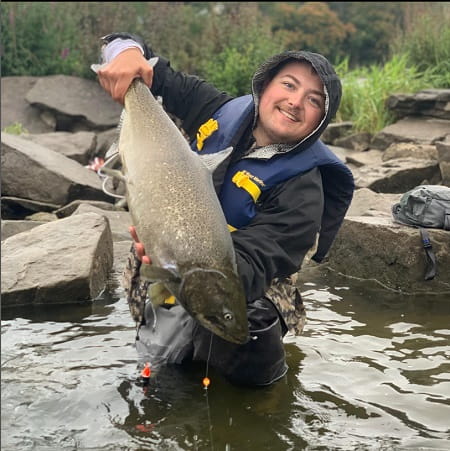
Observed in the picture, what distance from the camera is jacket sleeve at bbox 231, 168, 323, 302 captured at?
12.4 feet

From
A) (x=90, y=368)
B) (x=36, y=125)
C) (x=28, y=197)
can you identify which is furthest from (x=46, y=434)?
(x=36, y=125)

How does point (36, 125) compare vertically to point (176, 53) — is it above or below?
below

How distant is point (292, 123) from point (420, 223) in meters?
2.55

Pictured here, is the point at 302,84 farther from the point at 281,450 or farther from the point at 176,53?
the point at 176,53

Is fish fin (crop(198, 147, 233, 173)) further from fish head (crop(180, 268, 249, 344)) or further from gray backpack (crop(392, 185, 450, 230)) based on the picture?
gray backpack (crop(392, 185, 450, 230))

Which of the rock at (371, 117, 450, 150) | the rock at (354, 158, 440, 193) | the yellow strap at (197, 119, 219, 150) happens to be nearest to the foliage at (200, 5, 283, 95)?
the rock at (371, 117, 450, 150)

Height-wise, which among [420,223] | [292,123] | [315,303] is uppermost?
[292,123]

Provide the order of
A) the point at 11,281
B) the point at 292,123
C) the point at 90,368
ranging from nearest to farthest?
the point at 292,123 → the point at 90,368 → the point at 11,281

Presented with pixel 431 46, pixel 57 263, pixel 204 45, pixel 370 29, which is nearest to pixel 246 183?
pixel 57 263

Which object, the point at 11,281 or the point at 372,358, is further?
the point at 11,281

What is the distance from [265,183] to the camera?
13.9 feet

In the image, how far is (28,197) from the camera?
8.29 m

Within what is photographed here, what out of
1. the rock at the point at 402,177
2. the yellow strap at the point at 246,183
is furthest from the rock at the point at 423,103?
the yellow strap at the point at 246,183

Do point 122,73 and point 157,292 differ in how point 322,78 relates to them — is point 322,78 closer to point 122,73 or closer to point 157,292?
point 122,73
